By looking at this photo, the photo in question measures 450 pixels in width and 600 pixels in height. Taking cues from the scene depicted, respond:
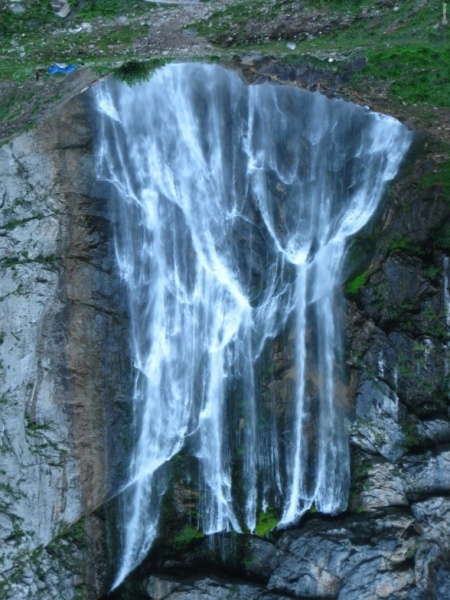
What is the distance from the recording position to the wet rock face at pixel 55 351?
1831cm

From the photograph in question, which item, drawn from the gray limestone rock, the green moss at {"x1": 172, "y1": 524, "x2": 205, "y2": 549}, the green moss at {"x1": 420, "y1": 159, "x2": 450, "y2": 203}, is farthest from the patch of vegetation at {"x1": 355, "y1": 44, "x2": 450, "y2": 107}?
the green moss at {"x1": 172, "y1": 524, "x2": 205, "y2": 549}

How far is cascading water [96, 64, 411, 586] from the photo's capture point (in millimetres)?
20188

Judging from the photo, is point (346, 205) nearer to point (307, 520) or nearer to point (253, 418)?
point (253, 418)

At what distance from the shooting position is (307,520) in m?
19.7

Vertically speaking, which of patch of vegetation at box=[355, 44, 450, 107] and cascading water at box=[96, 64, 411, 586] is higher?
patch of vegetation at box=[355, 44, 450, 107]

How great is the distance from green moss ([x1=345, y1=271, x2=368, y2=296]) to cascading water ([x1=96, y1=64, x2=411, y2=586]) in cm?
33

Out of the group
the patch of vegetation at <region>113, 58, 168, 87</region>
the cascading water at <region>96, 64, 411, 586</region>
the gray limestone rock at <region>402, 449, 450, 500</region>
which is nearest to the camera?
the gray limestone rock at <region>402, 449, 450, 500</region>

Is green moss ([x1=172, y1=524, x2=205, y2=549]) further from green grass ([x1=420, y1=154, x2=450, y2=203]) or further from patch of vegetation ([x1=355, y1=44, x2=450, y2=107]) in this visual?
patch of vegetation ([x1=355, y1=44, x2=450, y2=107])

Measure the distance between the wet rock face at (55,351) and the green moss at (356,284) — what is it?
20.0ft

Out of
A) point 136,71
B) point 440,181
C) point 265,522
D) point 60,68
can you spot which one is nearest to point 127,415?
point 265,522

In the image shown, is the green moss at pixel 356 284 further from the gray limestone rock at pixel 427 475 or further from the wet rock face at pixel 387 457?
the gray limestone rock at pixel 427 475

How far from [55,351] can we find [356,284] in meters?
8.16

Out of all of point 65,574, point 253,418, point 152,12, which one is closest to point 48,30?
point 152,12

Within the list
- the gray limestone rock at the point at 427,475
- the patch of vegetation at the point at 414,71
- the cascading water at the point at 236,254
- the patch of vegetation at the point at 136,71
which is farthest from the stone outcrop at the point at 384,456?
the patch of vegetation at the point at 136,71
